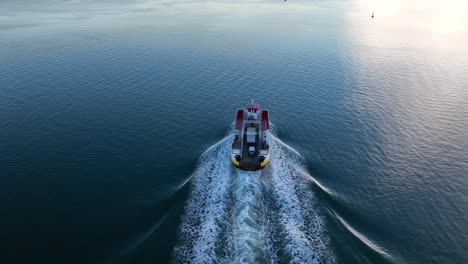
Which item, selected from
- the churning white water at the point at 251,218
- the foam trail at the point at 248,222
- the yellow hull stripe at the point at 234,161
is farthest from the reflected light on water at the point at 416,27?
the foam trail at the point at 248,222

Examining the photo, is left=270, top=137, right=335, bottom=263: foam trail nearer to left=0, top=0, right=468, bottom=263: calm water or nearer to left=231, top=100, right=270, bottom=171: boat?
left=0, top=0, right=468, bottom=263: calm water

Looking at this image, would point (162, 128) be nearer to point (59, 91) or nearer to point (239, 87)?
point (239, 87)

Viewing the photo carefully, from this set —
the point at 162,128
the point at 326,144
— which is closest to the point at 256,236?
the point at 326,144

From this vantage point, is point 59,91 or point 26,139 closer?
point 26,139

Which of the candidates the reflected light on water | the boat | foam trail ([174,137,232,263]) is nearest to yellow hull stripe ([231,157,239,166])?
the boat

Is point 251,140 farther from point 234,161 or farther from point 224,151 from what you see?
point 234,161

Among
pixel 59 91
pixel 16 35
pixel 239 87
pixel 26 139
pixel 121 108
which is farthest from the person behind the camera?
pixel 16 35

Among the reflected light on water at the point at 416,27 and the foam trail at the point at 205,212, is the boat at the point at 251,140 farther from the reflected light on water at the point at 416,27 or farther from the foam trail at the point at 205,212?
the reflected light on water at the point at 416,27
